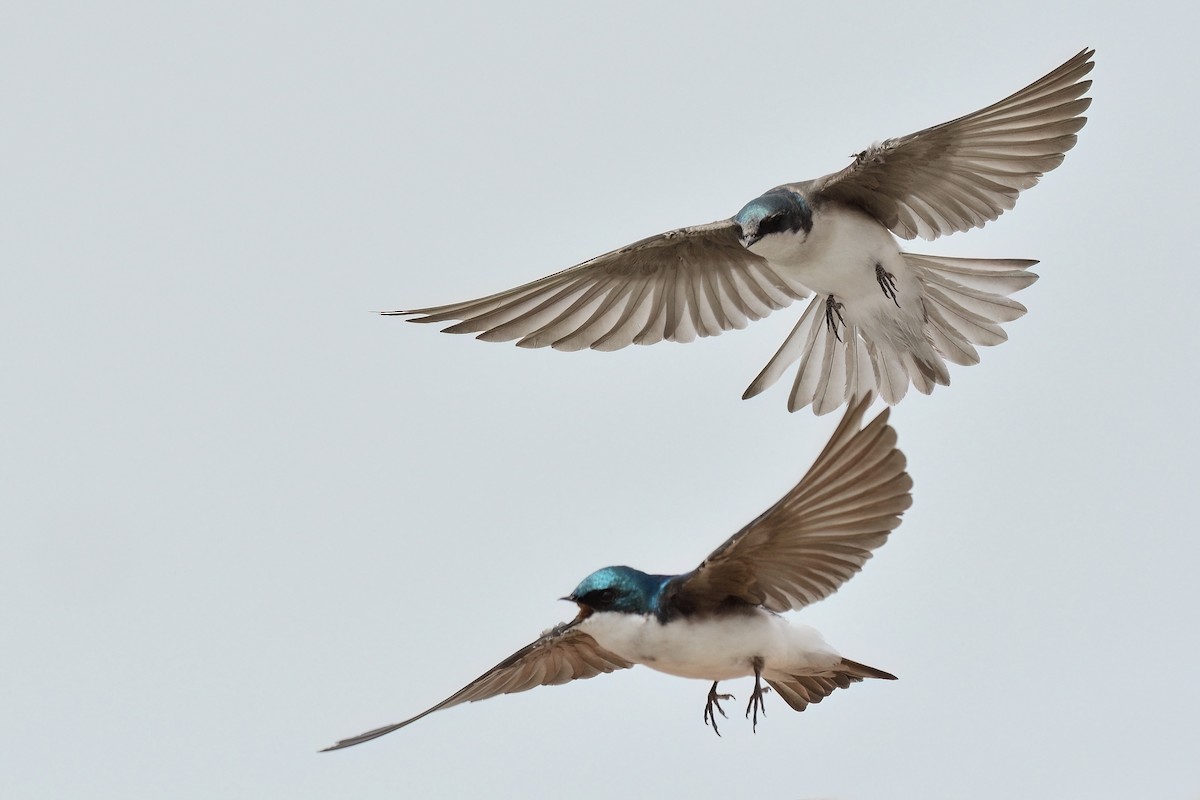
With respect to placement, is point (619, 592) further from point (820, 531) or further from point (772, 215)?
point (772, 215)

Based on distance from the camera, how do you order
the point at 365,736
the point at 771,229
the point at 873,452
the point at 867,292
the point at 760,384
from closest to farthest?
the point at 873,452 < the point at 365,736 < the point at 771,229 < the point at 867,292 < the point at 760,384

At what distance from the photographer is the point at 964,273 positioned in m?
5.06

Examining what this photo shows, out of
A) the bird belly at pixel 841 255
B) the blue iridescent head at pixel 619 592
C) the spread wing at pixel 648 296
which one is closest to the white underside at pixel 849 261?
the bird belly at pixel 841 255

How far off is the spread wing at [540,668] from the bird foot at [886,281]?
1434mm

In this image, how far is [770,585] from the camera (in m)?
3.66

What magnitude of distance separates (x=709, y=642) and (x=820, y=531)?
13.3 inches

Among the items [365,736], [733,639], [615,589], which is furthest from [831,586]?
[365,736]

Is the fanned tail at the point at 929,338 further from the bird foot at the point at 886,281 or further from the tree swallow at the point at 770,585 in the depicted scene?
the tree swallow at the point at 770,585

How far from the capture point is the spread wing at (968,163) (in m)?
4.43

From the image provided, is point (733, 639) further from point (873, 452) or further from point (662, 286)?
point (662, 286)

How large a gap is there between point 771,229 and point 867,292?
529mm

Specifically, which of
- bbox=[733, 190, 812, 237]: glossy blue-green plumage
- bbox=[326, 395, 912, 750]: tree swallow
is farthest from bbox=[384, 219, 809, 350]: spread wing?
bbox=[326, 395, 912, 750]: tree swallow

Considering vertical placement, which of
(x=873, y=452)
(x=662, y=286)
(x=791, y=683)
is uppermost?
(x=662, y=286)

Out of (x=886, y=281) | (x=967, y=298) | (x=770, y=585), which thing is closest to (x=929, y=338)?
(x=967, y=298)
